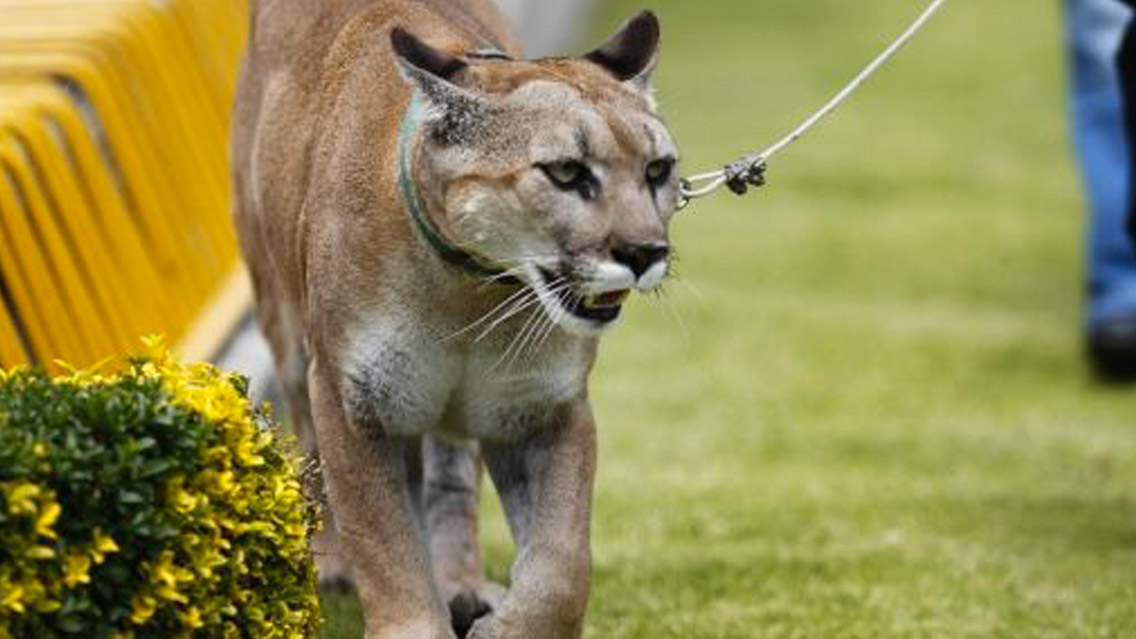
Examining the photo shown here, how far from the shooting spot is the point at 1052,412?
1072cm

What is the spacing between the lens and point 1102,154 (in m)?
11.6

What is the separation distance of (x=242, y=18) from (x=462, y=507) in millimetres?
4684

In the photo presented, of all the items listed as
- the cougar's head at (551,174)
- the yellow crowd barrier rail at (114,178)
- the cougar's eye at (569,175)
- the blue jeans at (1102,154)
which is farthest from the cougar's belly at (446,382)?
the blue jeans at (1102,154)

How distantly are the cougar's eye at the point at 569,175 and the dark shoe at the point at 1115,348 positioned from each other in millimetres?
6191

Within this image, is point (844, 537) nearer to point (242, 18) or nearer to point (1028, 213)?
point (242, 18)

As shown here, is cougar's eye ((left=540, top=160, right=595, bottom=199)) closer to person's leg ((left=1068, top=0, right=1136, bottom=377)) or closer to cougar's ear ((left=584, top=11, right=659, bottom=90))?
cougar's ear ((left=584, top=11, right=659, bottom=90))

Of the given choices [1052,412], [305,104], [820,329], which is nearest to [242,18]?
[820,329]

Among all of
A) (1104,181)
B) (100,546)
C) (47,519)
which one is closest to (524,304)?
(100,546)

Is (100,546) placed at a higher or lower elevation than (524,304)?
lower

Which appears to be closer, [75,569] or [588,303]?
[75,569]

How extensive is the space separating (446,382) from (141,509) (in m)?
1.25

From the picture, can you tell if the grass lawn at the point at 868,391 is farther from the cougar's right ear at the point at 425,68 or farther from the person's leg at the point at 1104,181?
the cougar's right ear at the point at 425,68

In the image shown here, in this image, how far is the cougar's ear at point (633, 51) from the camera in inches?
229

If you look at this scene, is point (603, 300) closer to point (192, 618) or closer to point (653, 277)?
point (653, 277)
